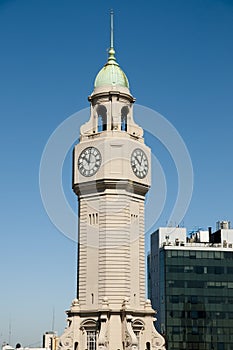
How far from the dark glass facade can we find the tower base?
53136 mm

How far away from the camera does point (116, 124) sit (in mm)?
75812

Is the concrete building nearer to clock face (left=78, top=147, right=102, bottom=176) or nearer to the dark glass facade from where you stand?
the dark glass facade

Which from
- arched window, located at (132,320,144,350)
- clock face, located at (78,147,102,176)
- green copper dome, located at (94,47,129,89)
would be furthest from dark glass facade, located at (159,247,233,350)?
clock face, located at (78,147,102,176)

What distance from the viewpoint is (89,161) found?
7388 cm

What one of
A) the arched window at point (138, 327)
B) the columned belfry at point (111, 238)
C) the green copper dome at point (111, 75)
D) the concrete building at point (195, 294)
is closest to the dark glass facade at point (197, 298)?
the concrete building at point (195, 294)

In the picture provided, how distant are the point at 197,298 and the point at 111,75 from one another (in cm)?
5928

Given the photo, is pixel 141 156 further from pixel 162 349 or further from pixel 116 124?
pixel 162 349

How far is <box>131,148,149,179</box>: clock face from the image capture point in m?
73.5

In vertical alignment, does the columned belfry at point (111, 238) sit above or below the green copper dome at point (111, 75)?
below

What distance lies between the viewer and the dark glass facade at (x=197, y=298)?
12356cm

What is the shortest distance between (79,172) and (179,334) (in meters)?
58.5

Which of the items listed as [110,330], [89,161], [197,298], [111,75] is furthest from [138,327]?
[197,298]

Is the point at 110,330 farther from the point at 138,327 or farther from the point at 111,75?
the point at 111,75

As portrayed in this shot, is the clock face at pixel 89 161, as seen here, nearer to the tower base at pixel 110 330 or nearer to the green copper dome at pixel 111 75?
the green copper dome at pixel 111 75
